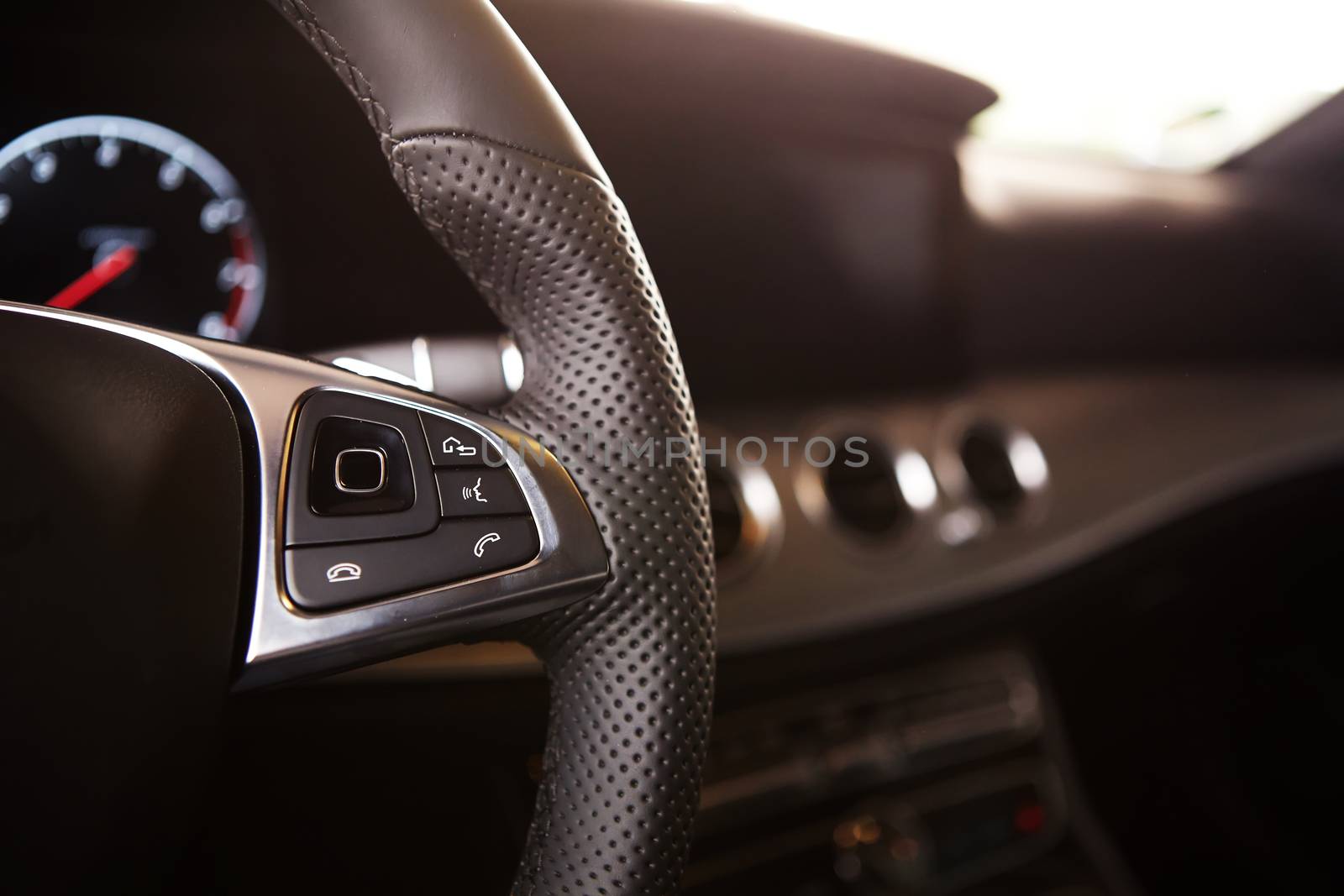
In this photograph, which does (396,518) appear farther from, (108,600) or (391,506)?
(108,600)

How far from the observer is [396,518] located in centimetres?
39

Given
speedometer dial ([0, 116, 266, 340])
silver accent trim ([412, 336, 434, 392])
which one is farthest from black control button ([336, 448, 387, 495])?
speedometer dial ([0, 116, 266, 340])

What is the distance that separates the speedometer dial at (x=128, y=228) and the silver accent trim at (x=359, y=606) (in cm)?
41

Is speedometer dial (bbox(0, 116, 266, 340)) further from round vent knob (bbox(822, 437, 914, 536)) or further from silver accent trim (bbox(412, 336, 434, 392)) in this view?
round vent knob (bbox(822, 437, 914, 536))

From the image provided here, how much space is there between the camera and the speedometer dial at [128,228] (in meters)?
0.73

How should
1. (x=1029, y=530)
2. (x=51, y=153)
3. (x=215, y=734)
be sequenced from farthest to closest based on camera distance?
(x=1029, y=530) < (x=51, y=153) < (x=215, y=734)

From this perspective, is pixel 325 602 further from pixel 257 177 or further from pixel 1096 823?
pixel 1096 823

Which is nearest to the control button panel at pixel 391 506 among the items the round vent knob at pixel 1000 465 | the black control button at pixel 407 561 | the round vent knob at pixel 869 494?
the black control button at pixel 407 561

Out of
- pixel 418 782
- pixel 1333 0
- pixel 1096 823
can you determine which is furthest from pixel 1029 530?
pixel 418 782

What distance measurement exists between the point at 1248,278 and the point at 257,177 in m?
1.07

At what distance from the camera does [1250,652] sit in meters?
1.23

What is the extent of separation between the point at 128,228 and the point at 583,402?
565 mm

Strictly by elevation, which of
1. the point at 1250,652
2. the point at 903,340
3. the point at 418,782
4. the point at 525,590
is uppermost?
the point at 525,590

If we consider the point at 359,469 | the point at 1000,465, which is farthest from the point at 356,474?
the point at 1000,465
